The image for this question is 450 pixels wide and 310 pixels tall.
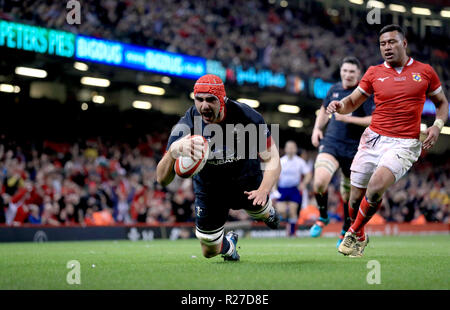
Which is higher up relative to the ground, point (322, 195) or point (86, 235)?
point (322, 195)

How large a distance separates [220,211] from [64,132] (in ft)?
60.0

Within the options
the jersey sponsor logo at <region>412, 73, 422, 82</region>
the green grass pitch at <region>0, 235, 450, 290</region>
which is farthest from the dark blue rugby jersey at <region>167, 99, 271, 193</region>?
the jersey sponsor logo at <region>412, 73, 422, 82</region>

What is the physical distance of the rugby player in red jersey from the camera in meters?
7.13

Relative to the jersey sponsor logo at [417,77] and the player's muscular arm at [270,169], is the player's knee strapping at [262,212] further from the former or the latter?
the jersey sponsor logo at [417,77]

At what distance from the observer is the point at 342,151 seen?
32.5ft

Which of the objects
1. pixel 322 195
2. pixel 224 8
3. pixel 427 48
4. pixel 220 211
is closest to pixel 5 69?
pixel 224 8

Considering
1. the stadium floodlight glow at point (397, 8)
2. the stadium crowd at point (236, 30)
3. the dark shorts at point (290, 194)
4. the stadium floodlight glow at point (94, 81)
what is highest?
the stadium floodlight glow at point (397, 8)

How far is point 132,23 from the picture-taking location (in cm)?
2227

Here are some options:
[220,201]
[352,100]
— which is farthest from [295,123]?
[220,201]

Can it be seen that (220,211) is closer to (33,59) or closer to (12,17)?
(12,17)

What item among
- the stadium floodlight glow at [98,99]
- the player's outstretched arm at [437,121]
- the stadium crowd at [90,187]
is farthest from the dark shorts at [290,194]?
the stadium floodlight glow at [98,99]

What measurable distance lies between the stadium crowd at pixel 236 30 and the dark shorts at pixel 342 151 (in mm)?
10680

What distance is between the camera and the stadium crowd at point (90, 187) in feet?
53.6

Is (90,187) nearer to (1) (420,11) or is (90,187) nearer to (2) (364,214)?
(2) (364,214)
